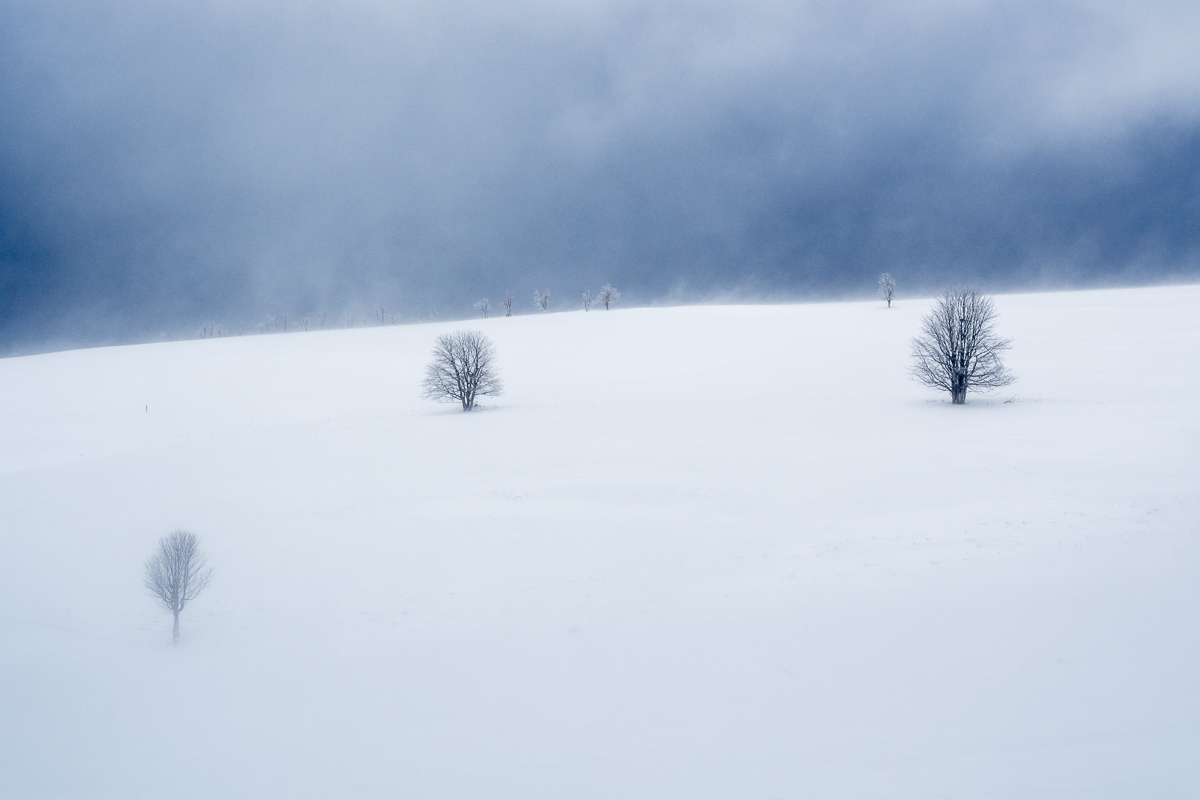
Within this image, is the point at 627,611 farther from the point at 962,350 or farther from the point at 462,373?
the point at 962,350

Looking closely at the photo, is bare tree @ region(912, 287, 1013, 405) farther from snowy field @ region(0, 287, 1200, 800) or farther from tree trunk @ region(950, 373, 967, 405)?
snowy field @ region(0, 287, 1200, 800)

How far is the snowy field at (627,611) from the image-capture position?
8.90 metres

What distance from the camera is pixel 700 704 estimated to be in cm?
1012

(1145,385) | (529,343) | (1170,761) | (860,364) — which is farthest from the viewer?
(529,343)

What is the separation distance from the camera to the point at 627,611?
1332 cm

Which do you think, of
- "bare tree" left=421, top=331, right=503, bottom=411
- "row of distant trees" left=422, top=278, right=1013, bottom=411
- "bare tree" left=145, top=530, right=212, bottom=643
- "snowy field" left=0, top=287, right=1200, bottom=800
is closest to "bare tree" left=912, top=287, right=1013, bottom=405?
"row of distant trees" left=422, top=278, right=1013, bottom=411

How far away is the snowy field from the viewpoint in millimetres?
8898

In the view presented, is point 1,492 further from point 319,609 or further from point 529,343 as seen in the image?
point 529,343

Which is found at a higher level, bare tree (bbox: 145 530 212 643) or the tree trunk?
the tree trunk

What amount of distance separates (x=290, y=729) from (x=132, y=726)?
2.63 meters

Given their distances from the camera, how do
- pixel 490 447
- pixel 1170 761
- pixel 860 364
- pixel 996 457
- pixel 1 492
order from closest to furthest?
pixel 1170 761, pixel 996 457, pixel 1 492, pixel 490 447, pixel 860 364

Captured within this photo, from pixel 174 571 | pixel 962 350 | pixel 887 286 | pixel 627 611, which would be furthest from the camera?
pixel 887 286

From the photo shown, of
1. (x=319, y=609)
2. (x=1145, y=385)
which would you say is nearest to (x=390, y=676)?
(x=319, y=609)

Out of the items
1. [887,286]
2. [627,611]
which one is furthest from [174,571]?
[887,286]
